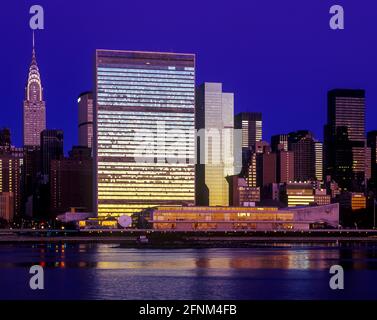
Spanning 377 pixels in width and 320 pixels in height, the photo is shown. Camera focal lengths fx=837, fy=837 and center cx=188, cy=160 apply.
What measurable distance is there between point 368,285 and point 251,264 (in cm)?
2712

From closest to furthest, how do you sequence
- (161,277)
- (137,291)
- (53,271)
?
(137,291)
(161,277)
(53,271)

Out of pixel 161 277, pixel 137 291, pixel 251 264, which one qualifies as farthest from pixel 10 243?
pixel 137 291

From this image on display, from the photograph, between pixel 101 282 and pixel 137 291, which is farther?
pixel 101 282

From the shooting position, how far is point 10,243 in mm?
193000

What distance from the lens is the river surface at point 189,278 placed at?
71.5 meters

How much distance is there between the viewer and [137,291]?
73312 millimetres

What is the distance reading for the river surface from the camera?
7150cm

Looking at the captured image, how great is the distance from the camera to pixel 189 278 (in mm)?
85188
